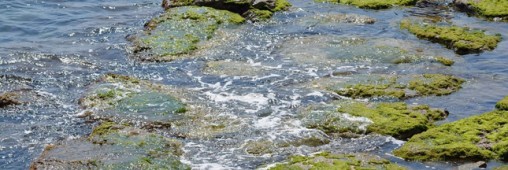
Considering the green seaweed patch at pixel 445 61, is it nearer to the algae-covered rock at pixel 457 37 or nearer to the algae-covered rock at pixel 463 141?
the algae-covered rock at pixel 457 37

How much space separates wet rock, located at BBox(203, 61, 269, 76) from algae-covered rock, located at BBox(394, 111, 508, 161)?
20.5ft

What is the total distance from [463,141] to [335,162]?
298 cm

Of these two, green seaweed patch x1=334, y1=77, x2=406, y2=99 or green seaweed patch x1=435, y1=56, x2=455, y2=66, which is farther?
green seaweed patch x1=435, y1=56, x2=455, y2=66

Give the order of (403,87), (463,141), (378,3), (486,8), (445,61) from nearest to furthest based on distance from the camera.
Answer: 1. (463,141)
2. (403,87)
3. (445,61)
4. (486,8)
5. (378,3)

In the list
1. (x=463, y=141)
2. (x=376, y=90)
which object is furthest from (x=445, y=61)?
(x=463, y=141)

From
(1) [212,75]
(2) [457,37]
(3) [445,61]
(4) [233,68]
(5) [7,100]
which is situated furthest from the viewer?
(2) [457,37]

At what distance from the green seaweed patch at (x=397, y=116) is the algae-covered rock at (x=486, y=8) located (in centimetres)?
995

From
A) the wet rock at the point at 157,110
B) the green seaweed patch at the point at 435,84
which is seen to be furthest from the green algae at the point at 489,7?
the wet rock at the point at 157,110

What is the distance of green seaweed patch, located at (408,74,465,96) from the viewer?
59.4ft

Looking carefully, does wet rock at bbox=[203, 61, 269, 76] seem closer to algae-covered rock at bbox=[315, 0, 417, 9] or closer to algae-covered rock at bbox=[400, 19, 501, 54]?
algae-covered rock at bbox=[400, 19, 501, 54]

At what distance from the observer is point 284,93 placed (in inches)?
719

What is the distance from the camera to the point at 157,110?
1684 cm

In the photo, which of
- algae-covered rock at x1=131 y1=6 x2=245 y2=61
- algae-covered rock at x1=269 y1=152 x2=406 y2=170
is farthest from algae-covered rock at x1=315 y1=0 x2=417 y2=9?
algae-covered rock at x1=269 y1=152 x2=406 y2=170

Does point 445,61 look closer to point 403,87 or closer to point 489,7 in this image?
point 403,87
